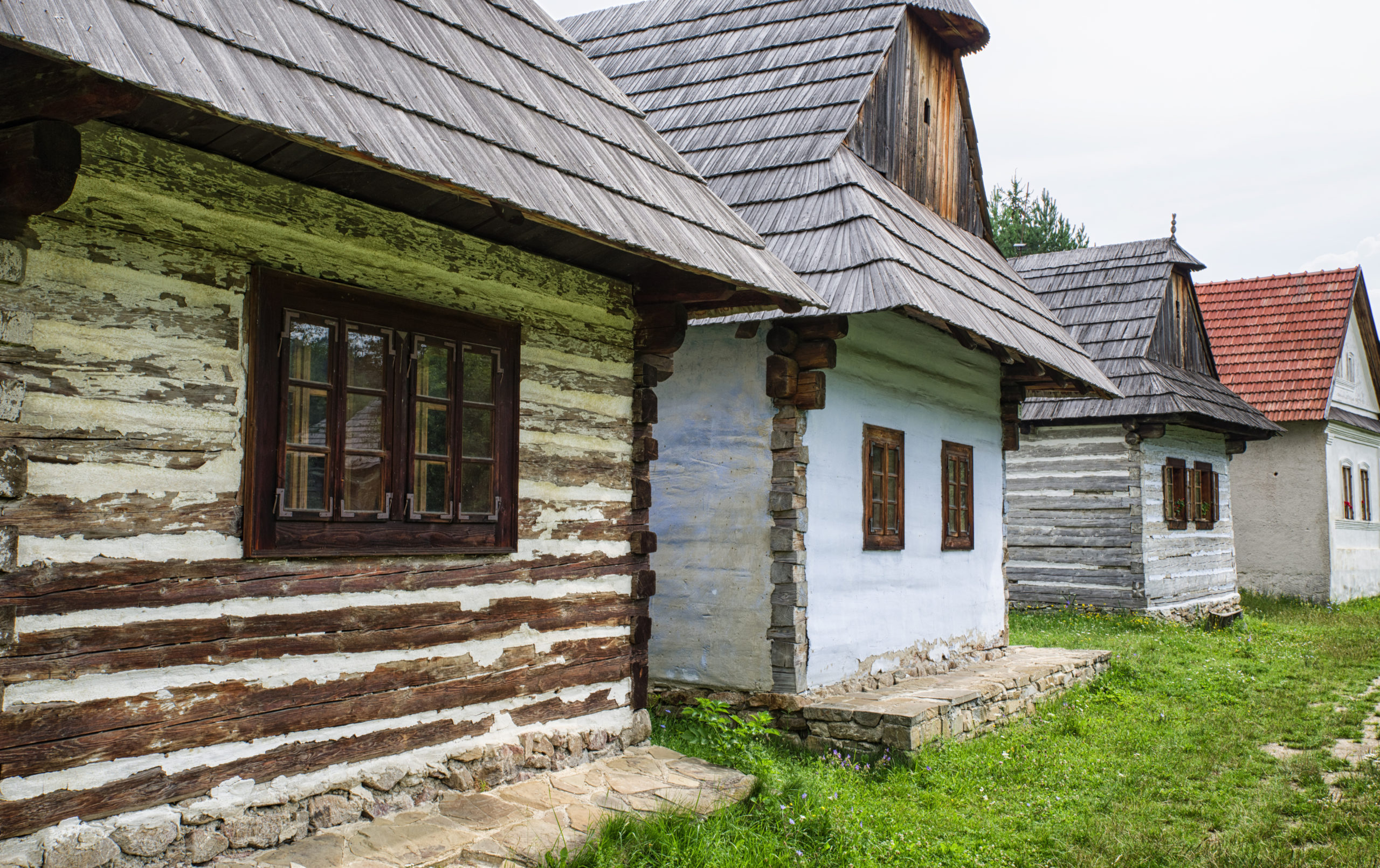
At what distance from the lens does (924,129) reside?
9.37 m

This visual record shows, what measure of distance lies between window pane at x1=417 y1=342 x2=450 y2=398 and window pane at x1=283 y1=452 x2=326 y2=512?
55 centimetres

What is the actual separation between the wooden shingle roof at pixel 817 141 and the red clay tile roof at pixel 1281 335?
A: 9336 mm

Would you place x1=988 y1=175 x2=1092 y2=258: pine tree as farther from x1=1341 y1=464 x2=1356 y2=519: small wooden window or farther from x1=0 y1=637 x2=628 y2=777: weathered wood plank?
x1=0 y1=637 x2=628 y2=777: weathered wood plank

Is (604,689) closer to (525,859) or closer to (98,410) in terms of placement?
(525,859)

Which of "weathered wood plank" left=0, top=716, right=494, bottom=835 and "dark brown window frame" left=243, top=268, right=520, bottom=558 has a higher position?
"dark brown window frame" left=243, top=268, right=520, bottom=558

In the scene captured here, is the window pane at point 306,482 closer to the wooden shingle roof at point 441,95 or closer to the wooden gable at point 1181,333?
the wooden shingle roof at point 441,95

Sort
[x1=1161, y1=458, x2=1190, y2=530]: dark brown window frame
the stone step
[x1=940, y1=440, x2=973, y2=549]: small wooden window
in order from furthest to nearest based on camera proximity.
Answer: [x1=1161, y1=458, x2=1190, y2=530]: dark brown window frame → [x1=940, y1=440, x2=973, y2=549]: small wooden window → the stone step

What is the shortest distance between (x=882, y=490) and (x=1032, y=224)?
89.9 feet

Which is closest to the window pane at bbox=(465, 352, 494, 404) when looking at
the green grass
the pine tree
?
the green grass

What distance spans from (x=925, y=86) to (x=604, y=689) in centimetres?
664

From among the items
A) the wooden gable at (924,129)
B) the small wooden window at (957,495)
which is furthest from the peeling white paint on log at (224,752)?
the wooden gable at (924,129)

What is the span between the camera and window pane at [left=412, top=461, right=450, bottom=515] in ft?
13.9

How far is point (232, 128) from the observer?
11.2ft

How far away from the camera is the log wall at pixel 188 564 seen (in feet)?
10.2
